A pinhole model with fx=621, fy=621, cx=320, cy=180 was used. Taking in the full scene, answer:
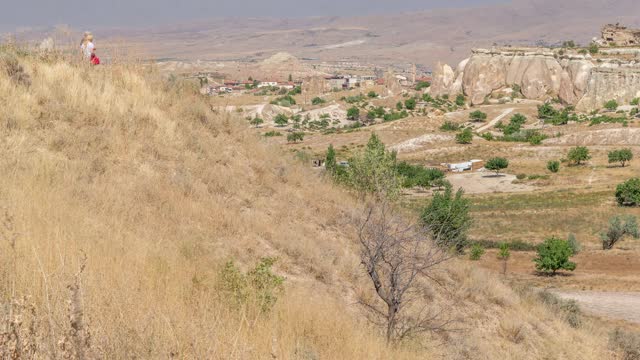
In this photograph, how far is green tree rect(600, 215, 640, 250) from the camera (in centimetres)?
3388

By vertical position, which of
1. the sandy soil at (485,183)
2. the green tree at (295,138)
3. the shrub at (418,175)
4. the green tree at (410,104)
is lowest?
the green tree at (295,138)

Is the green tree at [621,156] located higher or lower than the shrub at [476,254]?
lower

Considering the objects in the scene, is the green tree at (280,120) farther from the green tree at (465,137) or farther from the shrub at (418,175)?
the shrub at (418,175)

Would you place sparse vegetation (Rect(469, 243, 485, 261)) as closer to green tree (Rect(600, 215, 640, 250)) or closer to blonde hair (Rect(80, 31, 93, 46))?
green tree (Rect(600, 215, 640, 250))

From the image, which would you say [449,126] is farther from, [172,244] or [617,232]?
[172,244]

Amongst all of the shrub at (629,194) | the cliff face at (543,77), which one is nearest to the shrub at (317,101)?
the cliff face at (543,77)

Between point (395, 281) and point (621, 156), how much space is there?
55.1 metres

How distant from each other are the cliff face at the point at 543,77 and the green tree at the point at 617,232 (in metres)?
55.6

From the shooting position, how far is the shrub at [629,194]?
43406mm

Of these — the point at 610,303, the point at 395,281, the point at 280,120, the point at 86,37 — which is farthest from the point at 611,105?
the point at 395,281

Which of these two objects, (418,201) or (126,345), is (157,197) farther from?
(418,201)

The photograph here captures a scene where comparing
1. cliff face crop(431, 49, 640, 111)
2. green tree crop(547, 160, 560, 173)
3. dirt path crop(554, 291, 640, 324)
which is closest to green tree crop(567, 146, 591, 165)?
green tree crop(547, 160, 560, 173)

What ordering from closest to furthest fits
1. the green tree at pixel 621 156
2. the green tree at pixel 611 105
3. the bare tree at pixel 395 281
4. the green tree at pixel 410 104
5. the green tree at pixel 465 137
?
the bare tree at pixel 395 281 < the green tree at pixel 621 156 < the green tree at pixel 465 137 < the green tree at pixel 611 105 < the green tree at pixel 410 104

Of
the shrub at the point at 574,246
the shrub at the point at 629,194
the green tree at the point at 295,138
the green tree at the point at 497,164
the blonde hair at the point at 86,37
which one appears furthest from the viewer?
the green tree at the point at 295,138
